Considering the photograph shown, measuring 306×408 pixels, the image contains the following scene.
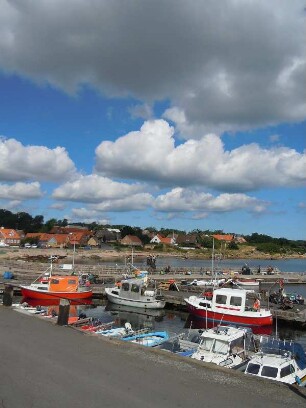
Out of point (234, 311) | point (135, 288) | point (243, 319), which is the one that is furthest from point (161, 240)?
point (243, 319)

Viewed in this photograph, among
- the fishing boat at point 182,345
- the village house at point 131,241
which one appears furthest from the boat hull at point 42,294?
the village house at point 131,241

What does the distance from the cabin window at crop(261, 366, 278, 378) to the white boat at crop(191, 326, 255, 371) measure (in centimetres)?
183

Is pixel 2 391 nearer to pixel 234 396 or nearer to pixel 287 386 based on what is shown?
pixel 234 396

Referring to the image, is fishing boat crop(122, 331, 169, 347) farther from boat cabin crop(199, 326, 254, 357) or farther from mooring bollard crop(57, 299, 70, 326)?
mooring bollard crop(57, 299, 70, 326)

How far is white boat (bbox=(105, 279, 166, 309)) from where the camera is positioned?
1516 inches

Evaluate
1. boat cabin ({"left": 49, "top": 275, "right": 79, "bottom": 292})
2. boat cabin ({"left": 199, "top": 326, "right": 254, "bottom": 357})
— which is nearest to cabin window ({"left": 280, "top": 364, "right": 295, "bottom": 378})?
boat cabin ({"left": 199, "top": 326, "right": 254, "bottom": 357})

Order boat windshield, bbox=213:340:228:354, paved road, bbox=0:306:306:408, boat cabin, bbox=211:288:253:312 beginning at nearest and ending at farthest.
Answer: paved road, bbox=0:306:306:408 → boat windshield, bbox=213:340:228:354 → boat cabin, bbox=211:288:253:312

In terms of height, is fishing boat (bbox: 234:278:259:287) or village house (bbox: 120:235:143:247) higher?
village house (bbox: 120:235:143:247)

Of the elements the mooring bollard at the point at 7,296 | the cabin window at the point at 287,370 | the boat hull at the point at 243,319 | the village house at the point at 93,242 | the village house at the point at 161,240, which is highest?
the village house at the point at 161,240

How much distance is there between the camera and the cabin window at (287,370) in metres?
15.5

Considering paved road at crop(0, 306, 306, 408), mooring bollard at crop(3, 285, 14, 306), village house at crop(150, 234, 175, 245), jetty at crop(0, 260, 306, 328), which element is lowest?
jetty at crop(0, 260, 306, 328)

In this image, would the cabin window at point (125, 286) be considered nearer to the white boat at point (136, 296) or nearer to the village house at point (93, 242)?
the white boat at point (136, 296)

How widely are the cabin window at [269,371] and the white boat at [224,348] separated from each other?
5.99ft

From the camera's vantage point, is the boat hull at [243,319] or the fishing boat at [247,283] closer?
the boat hull at [243,319]
